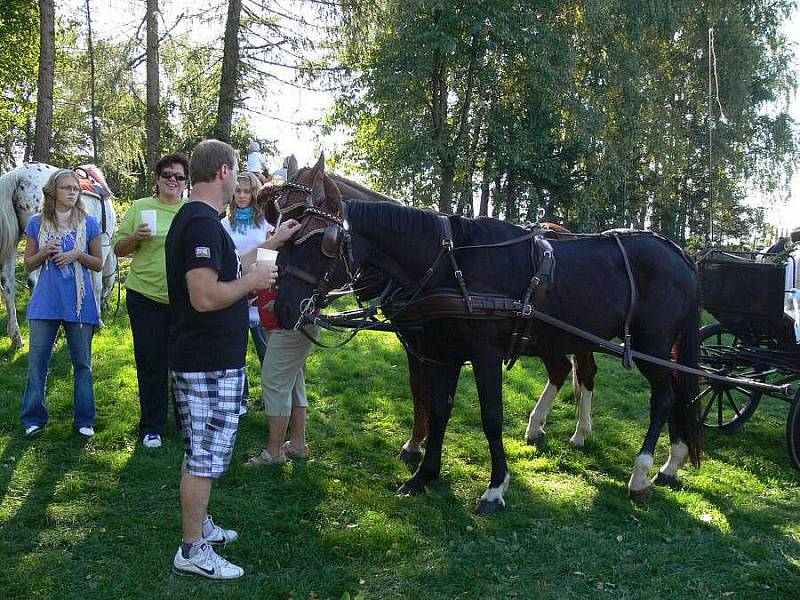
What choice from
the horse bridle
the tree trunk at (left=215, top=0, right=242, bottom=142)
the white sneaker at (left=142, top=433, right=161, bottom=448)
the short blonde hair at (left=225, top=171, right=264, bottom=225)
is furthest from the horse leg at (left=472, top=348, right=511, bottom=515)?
the tree trunk at (left=215, top=0, right=242, bottom=142)

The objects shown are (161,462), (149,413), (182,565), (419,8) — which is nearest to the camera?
(182,565)

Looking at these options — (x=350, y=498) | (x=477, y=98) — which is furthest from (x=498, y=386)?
(x=477, y=98)

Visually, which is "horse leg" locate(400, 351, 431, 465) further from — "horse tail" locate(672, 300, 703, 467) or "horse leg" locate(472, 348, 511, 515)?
"horse tail" locate(672, 300, 703, 467)

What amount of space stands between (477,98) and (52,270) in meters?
15.9

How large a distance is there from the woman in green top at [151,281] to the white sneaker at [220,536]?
5.00ft

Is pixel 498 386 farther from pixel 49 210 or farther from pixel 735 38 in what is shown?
pixel 735 38

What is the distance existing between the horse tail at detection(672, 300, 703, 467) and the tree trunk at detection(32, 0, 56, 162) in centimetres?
1012

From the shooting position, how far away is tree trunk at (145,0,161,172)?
42.9ft

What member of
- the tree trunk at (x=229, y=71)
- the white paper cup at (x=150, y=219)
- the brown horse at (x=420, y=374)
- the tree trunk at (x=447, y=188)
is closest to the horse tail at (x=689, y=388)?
the brown horse at (x=420, y=374)

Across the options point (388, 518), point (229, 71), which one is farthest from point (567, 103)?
point (388, 518)

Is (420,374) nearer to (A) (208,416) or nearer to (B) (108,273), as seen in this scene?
(A) (208,416)

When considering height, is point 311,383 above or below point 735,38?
below

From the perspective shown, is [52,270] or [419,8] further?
[419,8]

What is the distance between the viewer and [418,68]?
679 inches
